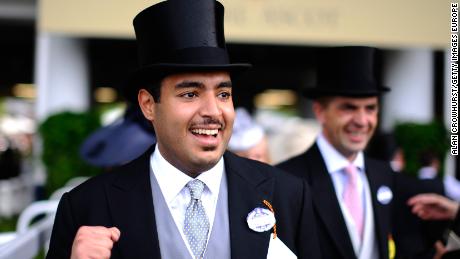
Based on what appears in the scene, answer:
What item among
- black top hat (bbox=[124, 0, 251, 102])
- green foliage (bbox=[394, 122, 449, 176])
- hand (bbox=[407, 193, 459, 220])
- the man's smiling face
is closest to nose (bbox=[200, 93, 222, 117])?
the man's smiling face

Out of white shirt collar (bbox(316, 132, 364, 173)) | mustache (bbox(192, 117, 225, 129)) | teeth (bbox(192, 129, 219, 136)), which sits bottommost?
white shirt collar (bbox(316, 132, 364, 173))

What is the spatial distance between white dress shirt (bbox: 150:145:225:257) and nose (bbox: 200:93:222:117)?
29 cm

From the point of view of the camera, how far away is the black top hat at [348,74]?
9.94ft

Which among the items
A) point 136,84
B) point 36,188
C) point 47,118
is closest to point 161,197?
point 136,84

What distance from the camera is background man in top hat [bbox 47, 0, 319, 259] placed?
6.48 ft

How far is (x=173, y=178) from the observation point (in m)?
2.11

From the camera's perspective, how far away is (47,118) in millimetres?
9391

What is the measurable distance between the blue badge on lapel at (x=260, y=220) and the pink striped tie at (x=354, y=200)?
91 centimetres

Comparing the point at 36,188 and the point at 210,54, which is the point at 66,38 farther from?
the point at 210,54

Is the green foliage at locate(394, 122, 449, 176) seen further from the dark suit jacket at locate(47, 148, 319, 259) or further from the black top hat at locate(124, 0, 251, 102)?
the black top hat at locate(124, 0, 251, 102)

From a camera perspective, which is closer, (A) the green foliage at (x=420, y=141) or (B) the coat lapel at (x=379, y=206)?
(B) the coat lapel at (x=379, y=206)

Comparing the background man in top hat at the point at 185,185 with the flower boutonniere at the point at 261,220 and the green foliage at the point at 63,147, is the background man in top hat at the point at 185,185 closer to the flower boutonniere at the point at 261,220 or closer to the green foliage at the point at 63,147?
the flower boutonniere at the point at 261,220

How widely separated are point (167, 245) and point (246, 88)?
1752 cm

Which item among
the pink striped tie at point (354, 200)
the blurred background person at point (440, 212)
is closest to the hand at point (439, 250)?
the blurred background person at point (440, 212)
